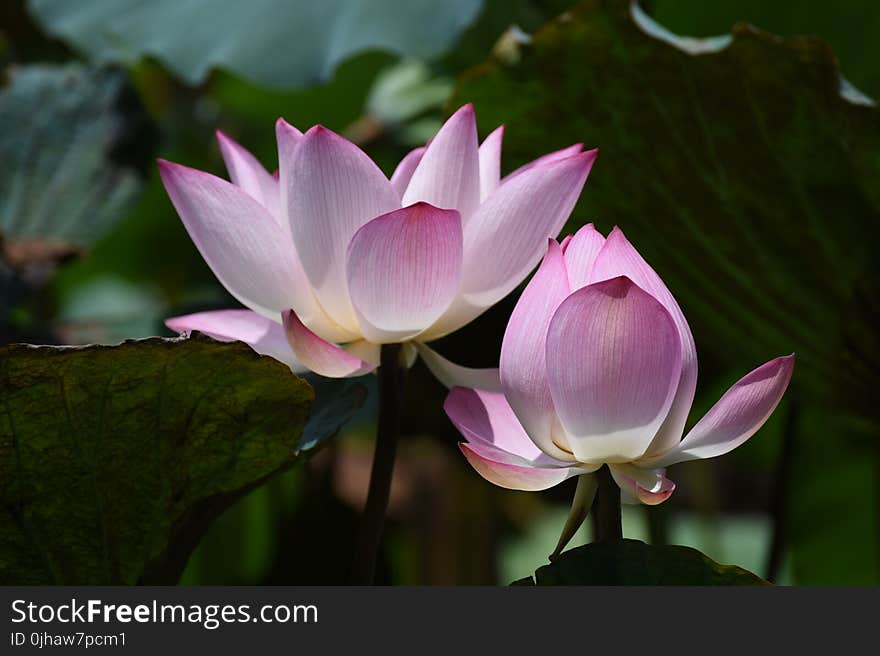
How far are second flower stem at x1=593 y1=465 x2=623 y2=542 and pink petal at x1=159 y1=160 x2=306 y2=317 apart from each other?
12 cm

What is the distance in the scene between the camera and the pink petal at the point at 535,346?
1.00 feet

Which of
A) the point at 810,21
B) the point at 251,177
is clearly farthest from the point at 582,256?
the point at 810,21

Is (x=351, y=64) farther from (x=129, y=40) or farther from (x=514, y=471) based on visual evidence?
(x=514, y=471)

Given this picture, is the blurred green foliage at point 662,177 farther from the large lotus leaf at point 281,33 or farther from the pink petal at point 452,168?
the pink petal at point 452,168

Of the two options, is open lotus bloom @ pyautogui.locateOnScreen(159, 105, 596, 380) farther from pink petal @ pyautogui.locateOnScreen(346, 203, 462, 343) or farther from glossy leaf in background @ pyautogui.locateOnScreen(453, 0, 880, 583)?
glossy leaf in background @ pyautogui.locateOnScreen(453, 0, 880, 583)

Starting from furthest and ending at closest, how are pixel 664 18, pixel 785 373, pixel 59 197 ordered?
pixel 664 18
pixel 59 197
pixel 785 373

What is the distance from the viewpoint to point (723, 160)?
1.76 feet

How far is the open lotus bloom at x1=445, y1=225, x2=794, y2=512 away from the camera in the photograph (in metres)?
0.29

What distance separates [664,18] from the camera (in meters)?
0.85

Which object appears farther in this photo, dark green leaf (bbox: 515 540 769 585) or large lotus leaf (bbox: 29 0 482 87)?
large lotus leaf (bbox: 29 0 482 87)

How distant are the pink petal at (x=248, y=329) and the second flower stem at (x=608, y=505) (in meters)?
0.14

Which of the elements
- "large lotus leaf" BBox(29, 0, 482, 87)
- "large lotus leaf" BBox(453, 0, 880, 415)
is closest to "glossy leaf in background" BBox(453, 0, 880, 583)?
"large lotus leaf" BBox(453, 0, 880, 415)

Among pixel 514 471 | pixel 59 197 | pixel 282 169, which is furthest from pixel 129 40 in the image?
pixel 514 471

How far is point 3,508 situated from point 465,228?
21 centimetres
